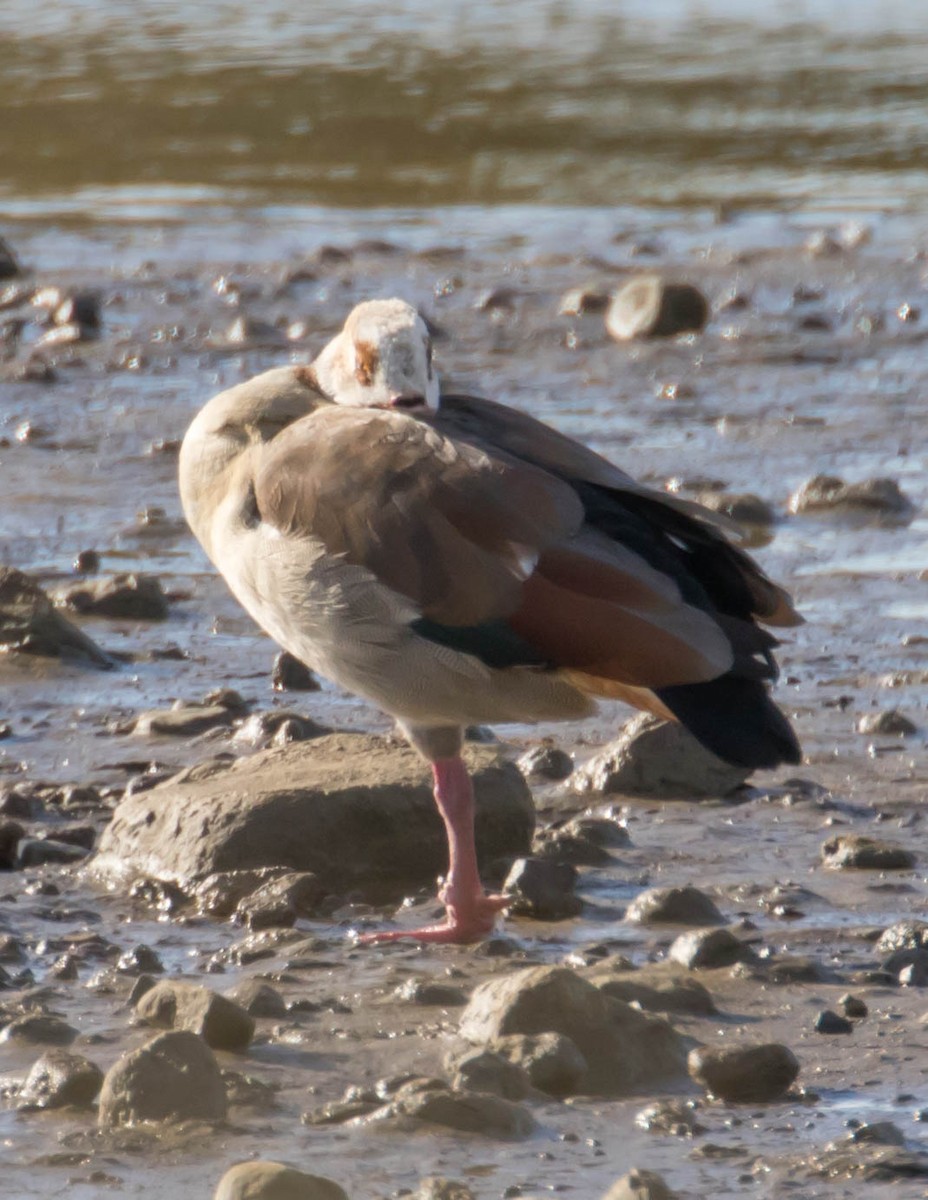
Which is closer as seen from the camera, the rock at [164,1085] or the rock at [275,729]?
the rock at [164,1085]

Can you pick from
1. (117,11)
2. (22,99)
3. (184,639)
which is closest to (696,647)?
(184,639)

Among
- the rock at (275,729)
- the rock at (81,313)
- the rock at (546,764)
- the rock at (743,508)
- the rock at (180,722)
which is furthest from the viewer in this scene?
the rock at (81,313)

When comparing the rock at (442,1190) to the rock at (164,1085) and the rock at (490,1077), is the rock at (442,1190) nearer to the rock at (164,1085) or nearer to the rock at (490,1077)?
the rock at (490,1077)

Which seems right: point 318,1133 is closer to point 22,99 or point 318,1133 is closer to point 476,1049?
point 476,1049

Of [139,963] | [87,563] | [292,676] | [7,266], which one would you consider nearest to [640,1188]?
[139,963]

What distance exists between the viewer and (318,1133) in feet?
11.6

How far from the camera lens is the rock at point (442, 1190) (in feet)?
10.6

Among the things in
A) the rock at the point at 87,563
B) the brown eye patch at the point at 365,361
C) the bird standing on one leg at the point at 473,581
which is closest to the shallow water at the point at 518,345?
the rock at the point at 87,563

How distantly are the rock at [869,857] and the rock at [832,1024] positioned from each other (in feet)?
3.00

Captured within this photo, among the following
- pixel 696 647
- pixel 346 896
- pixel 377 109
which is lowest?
pixel 346 896

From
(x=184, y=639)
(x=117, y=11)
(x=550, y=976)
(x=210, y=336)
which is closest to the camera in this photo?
(x=550, y=976)

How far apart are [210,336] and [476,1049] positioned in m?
8.19

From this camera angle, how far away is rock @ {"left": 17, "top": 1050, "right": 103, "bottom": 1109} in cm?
360

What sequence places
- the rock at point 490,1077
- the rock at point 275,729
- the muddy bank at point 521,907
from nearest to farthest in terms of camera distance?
1. the muddy bank at point 521,907
2. the rock at point 490,1077
3. the rock at point 275,729
